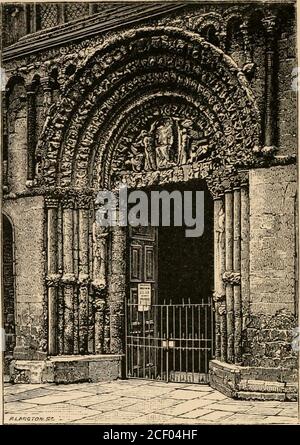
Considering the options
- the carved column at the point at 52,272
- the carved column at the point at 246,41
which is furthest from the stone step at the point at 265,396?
the carved column at the point at 246,41

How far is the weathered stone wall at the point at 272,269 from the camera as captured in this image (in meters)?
6.17

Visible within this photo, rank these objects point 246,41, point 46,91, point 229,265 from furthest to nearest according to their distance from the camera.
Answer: point 46,91, point 229,265, point 246,41

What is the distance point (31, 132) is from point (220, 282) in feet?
8.84

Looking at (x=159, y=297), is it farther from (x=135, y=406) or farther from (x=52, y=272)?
(x=135, y=406)

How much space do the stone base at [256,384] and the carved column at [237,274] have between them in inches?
5.8

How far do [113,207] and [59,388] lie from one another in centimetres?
206

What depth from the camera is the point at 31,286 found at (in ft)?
23.9

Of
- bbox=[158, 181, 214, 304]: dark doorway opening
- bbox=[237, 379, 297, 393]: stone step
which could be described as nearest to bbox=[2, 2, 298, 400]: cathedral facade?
bbox=[237, 379, 297, 393]: stone step

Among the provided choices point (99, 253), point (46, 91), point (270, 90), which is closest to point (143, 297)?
point (99, 253)

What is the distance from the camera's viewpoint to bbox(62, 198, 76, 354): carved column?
288 inches

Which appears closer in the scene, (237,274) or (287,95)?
(287,95)

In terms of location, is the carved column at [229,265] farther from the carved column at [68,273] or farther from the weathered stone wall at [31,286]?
the weathered stone wall at [31,286]

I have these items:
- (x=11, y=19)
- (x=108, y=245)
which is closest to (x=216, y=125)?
(x=108, y=245)
